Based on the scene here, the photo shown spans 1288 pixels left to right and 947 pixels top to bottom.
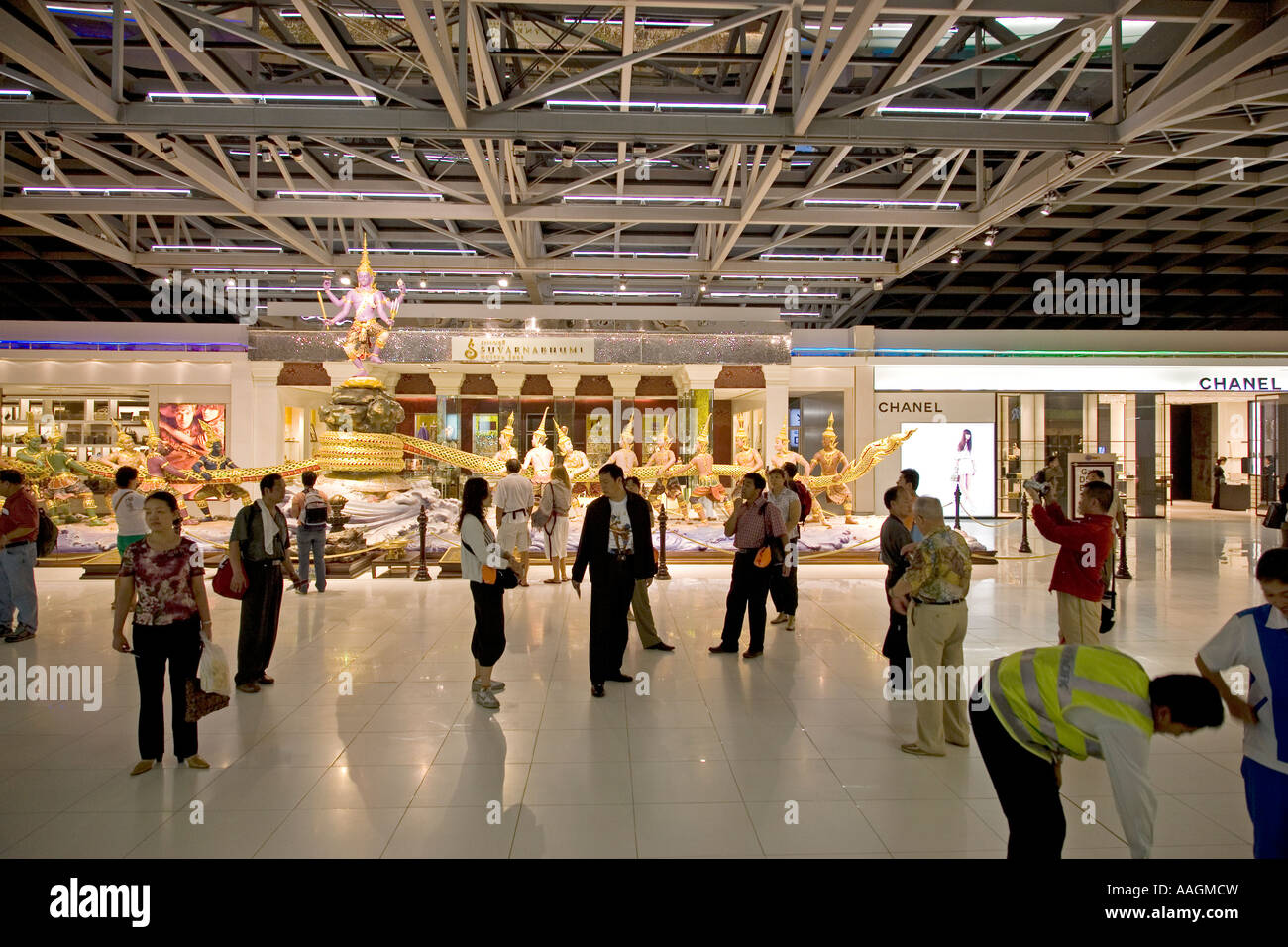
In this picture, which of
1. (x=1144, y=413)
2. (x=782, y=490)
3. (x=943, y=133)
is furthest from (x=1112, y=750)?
(x=1144, y=413)

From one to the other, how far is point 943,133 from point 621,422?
10582 millimetres

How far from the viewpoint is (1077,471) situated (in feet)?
30.8

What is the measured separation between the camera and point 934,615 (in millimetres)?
4062

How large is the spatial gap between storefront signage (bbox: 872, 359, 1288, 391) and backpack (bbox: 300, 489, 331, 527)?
1261cm

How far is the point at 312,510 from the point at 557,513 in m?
2.61

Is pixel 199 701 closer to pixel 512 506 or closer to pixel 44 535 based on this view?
pixel 44 535

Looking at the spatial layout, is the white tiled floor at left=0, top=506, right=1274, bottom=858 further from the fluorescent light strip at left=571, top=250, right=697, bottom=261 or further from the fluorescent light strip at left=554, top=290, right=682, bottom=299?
the fluorescent light strip at left=554, top=290, right=682, bottom=299

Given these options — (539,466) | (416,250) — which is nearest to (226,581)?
(539,466)

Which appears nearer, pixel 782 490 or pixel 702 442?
pixel 782 490

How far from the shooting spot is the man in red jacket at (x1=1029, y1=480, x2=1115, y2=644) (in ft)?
15.7

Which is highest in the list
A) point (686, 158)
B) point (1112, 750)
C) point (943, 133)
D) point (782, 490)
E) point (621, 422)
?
point (686, 158)

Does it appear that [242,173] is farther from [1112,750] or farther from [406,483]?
[1112,750]

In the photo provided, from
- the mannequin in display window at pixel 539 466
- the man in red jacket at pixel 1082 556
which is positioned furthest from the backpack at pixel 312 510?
the man in red jacket at pixel 1082 556

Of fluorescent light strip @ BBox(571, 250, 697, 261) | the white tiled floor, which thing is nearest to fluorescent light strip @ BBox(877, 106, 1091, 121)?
the white tiled floor
